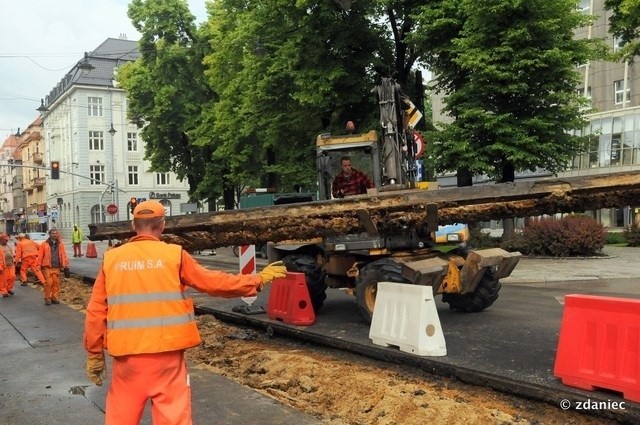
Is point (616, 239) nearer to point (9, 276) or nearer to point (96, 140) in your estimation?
point (9, 276)

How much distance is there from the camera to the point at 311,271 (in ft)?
Answer: 33.4

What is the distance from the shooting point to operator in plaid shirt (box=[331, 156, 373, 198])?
9984 mm

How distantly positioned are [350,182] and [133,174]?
6007cm

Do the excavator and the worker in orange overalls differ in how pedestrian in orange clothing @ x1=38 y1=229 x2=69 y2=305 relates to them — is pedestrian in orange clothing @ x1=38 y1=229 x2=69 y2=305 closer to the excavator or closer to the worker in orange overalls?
the worker in orange overalls

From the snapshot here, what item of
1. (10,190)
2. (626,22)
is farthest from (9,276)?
(10,190)

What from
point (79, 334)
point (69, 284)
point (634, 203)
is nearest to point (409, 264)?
point (634, 203)

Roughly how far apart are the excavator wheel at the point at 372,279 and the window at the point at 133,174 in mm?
61025

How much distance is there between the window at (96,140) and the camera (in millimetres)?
64331

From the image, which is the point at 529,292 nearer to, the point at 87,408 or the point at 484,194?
the point at 484,194

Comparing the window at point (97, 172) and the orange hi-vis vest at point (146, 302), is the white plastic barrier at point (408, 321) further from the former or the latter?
the window at point (97, 172)

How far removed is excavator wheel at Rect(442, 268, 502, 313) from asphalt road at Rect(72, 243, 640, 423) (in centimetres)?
19

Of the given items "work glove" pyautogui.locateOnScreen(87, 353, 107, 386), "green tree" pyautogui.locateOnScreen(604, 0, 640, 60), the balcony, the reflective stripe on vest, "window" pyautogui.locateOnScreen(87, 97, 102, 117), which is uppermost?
"window" pyautogui.locateOnScreen(87, 97, 102, 117)

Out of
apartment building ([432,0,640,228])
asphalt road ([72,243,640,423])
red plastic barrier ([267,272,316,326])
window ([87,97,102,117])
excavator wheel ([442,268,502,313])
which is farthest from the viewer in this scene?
window ([87,97,102,117])

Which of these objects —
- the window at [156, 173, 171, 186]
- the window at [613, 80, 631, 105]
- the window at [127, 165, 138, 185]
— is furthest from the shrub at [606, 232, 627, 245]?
the window at [127, 165, 138, 185]
